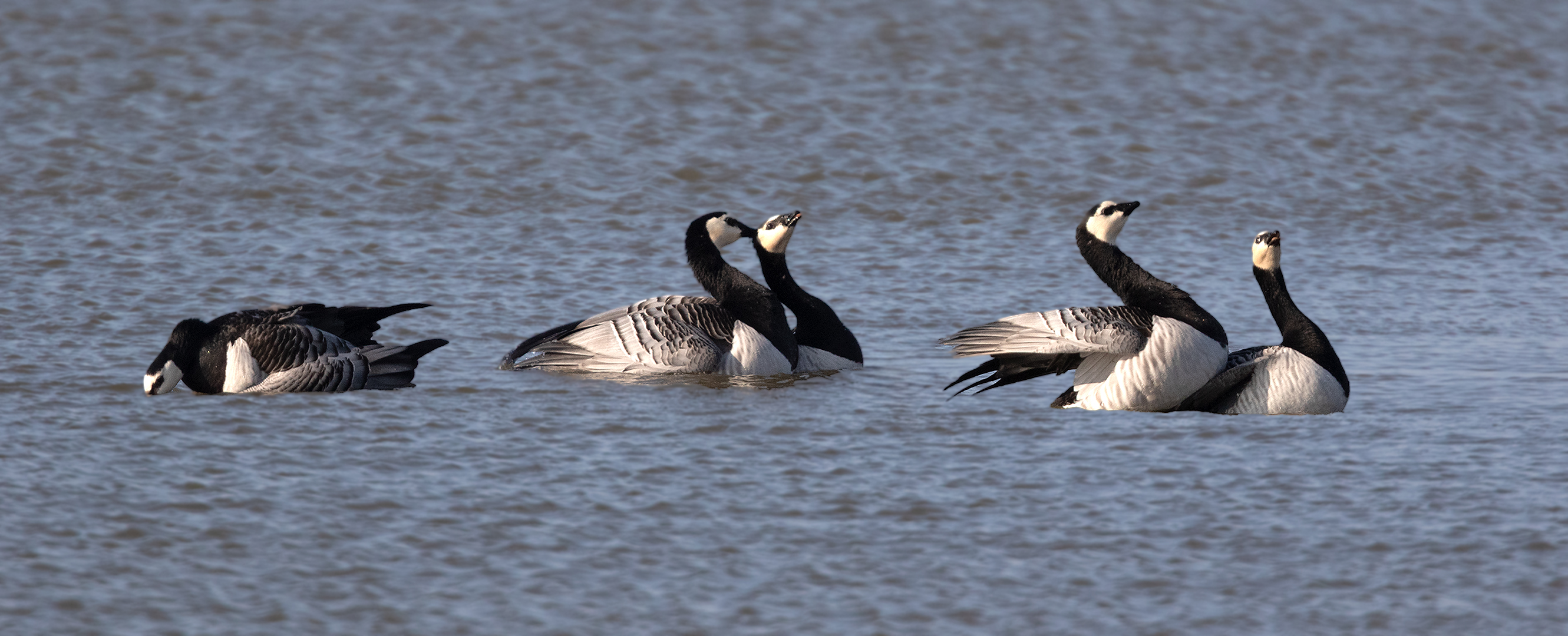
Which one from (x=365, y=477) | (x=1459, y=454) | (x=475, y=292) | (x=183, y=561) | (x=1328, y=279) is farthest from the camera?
(x=1328, y=279)

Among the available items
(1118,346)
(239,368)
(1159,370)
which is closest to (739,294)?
(1118,346)

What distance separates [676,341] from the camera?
10.6m

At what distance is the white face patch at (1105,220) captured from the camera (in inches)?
385

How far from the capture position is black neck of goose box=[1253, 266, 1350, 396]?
30.6 feet

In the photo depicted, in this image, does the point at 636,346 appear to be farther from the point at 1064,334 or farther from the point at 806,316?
the point at 1064,334

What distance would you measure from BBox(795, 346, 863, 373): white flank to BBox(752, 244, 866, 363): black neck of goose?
1.1 inches

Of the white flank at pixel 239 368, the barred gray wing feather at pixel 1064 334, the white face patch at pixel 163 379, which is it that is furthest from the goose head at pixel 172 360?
the barred gray wing feather at pixel 1064 334

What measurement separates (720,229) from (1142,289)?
2917mm

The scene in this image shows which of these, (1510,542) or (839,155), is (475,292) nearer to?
(839,155)

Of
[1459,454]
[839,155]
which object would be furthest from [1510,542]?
[839,155]

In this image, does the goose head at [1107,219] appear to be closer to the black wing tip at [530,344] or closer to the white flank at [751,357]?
the white flank at [751,357]

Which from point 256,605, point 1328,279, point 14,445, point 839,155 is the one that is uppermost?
point 839,155

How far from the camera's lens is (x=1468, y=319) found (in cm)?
1185

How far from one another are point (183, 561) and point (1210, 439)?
4.88 metres
